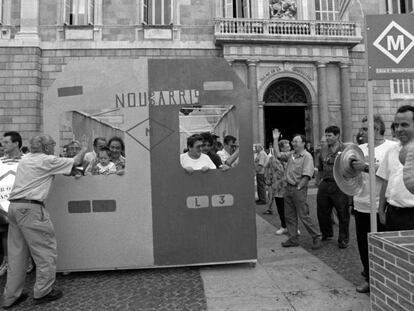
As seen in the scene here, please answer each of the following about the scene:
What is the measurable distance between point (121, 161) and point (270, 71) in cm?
1219

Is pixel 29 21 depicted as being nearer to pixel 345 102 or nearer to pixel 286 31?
pixel 286 31

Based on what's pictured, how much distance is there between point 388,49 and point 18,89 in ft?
51.3

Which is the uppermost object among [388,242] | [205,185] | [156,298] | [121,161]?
[121,161]

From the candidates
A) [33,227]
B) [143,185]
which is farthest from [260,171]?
[33,227]

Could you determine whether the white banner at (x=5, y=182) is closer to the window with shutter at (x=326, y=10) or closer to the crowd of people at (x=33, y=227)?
the crowd of people at (x=33, y=227)

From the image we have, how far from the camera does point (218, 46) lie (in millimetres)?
15984

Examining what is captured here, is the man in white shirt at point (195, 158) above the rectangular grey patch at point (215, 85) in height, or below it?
below

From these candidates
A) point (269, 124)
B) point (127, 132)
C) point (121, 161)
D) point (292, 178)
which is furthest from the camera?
point (269, 124)

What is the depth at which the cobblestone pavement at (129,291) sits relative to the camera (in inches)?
141

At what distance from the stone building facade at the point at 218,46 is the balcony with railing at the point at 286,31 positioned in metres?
0.04

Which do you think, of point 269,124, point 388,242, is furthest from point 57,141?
point 269,124

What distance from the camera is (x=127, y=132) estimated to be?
14.8ft

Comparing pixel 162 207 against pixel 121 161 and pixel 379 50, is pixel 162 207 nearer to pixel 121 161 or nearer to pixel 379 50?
pixel 121 161

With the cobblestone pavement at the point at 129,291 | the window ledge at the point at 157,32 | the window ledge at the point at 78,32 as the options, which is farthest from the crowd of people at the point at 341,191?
the window ledge at the point at 78,32
